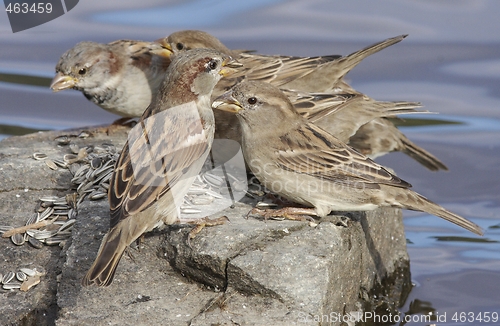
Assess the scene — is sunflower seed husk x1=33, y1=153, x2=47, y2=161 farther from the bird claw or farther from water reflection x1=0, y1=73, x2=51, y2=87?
water reflection x1=0, y1=73, x2=51, y2=87

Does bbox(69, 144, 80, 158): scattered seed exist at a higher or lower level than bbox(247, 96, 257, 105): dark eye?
lower

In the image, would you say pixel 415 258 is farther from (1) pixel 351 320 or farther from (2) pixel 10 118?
(2) pixel 10 118

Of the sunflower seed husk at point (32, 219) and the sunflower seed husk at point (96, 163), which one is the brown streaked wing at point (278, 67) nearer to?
the sunflower seed husk at point (96, 163)

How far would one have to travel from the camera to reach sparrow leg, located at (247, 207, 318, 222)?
524 centimetres

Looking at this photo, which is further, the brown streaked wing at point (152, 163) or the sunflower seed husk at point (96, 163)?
the sunflower seed husk at point (96, 163)

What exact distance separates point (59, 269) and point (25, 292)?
0.28 meters

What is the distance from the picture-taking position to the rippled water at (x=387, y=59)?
827 centimetres

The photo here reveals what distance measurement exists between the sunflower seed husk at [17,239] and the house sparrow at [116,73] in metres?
1.96

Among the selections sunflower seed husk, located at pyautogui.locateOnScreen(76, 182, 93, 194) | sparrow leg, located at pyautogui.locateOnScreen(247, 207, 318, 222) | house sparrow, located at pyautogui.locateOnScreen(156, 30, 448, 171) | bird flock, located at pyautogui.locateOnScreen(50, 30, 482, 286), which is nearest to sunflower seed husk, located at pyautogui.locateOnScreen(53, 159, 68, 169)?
sunflower seed husk, located at pyautogui.locateOnScreen(76, 182, 93, 194)

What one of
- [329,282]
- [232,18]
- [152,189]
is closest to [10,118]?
[232,18]

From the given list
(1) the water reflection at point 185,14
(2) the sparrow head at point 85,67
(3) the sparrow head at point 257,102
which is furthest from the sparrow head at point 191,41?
(1) the water reflection at point 185,14

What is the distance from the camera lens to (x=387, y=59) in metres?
10.3

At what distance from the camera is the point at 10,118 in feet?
30.9

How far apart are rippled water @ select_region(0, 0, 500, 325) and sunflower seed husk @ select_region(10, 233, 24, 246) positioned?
3.70 meters
